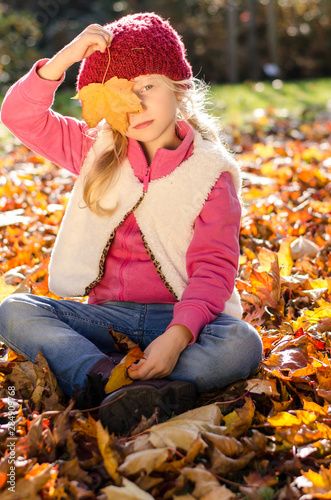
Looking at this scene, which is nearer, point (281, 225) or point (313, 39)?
point (281, 225)

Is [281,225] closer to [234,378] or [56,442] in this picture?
[234,378]

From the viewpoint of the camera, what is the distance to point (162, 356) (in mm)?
1817

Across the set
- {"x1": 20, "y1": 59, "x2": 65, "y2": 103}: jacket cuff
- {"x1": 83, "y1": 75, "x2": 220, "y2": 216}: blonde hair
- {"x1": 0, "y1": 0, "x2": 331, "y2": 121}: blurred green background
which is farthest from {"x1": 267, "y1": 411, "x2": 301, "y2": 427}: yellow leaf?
{"x1": 0, "y1": 0, "x2": 331, "y2": 121}: blurred green background

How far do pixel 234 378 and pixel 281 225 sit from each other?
61.7 inches

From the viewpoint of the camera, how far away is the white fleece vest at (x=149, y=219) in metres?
2.14

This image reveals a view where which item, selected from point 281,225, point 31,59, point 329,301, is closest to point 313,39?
point 31,59

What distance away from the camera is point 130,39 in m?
2.04

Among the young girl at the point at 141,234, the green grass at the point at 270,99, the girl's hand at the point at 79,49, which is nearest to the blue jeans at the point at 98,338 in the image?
the young girl at the point at 141,234

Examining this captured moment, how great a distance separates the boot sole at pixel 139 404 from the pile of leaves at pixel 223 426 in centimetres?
4

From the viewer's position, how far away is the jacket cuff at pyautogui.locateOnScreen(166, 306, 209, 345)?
190 centimetres

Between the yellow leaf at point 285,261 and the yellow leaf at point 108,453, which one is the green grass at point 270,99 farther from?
the yellow leaf at point 108,453

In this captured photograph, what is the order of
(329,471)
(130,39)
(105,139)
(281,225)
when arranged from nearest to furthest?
Result: 1. (329,471)
2. (130,39)
3. (105,139)
4. (281,225)

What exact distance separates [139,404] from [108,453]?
219mm

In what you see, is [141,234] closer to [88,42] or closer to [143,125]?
[143,125]
